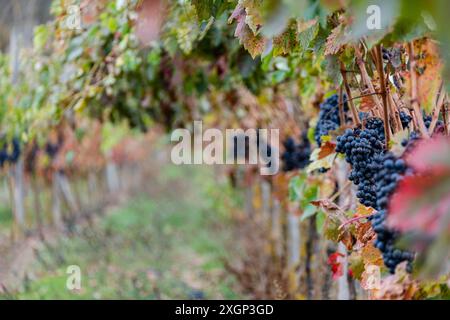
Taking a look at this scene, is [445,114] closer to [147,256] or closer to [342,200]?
[342,200]

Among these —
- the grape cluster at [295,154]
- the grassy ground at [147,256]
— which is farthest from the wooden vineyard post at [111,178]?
the grape cluster at [295,154]

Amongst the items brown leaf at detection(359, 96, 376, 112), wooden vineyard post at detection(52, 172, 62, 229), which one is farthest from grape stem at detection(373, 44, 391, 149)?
wooden vineyard post at detection(52, 172, 62, 229)

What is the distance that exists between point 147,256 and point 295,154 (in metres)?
4.50

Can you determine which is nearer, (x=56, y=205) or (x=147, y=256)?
(x=147, y=256)

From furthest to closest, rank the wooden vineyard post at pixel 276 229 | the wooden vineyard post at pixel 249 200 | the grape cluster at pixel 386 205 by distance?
the wooden vineyard post at pixel 249 200 → the wooden vineyard post at pixel 276 229 → the grape cluster at pixel 386 205

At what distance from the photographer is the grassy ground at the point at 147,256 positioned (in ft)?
19.9

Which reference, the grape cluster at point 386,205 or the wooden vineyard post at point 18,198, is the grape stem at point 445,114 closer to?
the grape cluster at point 386,205

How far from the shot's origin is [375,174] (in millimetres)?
2031

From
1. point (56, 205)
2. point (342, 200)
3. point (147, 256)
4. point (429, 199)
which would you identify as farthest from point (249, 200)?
point (429, 199)

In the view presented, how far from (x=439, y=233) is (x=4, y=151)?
8.88m

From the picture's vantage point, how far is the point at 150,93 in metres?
5.86

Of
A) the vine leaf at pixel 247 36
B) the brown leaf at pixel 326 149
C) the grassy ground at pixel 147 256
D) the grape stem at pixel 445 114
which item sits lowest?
the grassy ground at pixel 147 256

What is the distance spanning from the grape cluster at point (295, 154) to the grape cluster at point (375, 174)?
97.2 inches
